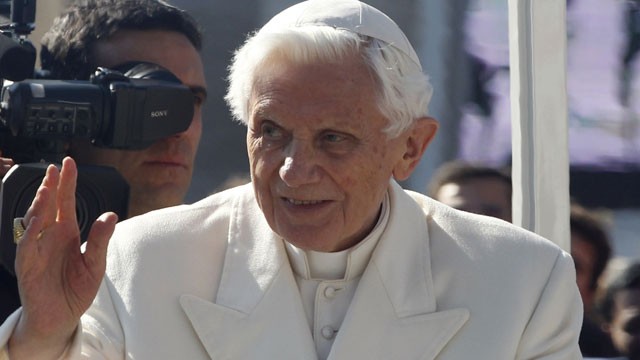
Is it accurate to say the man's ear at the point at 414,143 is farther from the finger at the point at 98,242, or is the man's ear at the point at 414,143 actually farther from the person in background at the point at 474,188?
the person in background at the point at 474,188

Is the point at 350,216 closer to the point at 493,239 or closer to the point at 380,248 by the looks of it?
the point at 380,248

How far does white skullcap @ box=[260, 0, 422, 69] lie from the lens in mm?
2643

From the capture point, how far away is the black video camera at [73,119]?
119 inches

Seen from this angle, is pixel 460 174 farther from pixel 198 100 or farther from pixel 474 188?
pixel 198 100

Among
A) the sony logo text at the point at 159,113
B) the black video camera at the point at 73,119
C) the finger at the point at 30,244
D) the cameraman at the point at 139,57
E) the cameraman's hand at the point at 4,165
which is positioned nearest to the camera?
the finger at the point at 30,244

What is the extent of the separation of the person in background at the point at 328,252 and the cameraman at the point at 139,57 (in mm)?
726

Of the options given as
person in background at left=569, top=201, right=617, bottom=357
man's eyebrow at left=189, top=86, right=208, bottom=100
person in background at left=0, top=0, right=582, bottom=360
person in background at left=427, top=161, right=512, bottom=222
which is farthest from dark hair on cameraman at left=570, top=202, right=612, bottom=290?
man's eyebrow at left=189, top=86, right=208, bottom=100

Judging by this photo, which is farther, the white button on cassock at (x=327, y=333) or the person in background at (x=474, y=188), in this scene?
the person in background at (x=474, y=188)

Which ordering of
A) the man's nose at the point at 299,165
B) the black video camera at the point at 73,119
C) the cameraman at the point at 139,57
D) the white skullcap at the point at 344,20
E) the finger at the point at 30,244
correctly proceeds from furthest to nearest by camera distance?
1. the cameraman at the point at 139,57
2. the black video camera at the point at 73,119
3. the white skullcap at the point at 344,20
4. the man's nose at the point at 299,165
5. the finger at the point at 30,244

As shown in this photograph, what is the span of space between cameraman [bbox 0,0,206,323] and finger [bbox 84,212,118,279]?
3.58 ft

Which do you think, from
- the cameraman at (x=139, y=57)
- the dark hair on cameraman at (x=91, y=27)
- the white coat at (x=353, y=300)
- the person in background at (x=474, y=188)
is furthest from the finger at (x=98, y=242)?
the person in background at (x=474, y=188)

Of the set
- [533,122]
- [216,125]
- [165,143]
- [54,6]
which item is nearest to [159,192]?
[165,143]

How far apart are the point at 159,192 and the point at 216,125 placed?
445mm

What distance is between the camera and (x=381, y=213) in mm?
2812
